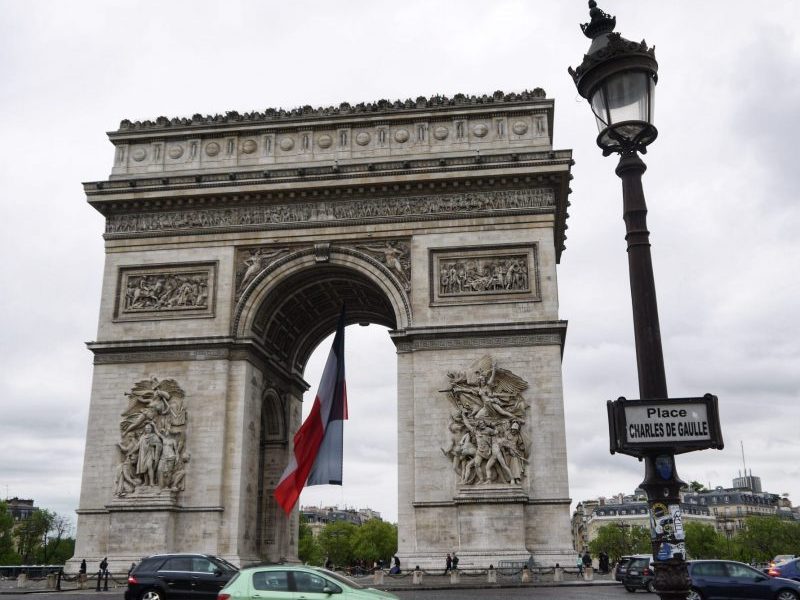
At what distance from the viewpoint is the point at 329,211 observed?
94.6ft

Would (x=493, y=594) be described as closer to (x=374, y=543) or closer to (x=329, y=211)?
(x=329, y=211)

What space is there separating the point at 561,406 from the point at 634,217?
20.2 meters

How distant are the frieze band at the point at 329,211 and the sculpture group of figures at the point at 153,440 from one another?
6027mm

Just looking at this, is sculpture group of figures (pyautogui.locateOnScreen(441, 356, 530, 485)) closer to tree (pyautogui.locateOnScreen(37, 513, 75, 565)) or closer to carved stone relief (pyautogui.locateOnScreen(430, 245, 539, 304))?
Answer: carved stone relief (pyautogui.locateOnScreen(430, 245, 539, 304))

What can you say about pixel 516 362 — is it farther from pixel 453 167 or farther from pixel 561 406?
pixel 453 167

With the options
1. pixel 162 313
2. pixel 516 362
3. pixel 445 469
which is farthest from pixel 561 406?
pixel 162 313

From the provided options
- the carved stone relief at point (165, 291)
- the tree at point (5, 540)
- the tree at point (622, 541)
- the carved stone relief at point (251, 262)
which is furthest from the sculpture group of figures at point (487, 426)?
the tree at point (622, 541)

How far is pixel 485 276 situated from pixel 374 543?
74.1 metres

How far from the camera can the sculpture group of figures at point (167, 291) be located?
94.1 feet

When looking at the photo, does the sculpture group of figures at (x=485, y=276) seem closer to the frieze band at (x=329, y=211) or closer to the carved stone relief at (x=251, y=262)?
the frieze band at (x=329, y=211)

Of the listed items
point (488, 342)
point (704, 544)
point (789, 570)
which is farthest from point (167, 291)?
point (704, 544)

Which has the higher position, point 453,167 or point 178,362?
point 453,167

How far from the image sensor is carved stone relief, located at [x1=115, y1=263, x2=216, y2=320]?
28578 mm

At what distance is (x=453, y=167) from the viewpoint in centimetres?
2795
